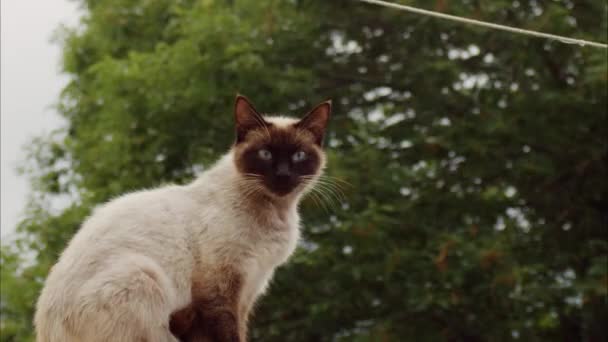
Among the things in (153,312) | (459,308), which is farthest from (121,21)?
(153,312)

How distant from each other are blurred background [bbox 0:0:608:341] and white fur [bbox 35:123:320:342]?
15.4 ft

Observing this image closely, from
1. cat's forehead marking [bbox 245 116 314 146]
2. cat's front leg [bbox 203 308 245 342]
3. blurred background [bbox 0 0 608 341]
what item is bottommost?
blurred background [bbox 0 0 608 341]

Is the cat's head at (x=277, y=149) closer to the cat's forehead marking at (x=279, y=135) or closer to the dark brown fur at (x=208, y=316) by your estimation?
the cat's forehead marking at (x=279, y=135)

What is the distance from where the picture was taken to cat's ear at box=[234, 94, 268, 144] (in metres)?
4.48

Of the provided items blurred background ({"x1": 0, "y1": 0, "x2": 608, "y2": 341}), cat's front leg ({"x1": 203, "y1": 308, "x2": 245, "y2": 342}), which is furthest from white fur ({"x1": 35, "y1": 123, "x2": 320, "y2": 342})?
blurred background ({"x1": 0, "y1": 0, "x2": 608, "y2": 341})

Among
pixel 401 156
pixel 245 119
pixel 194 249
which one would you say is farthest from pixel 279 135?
pixel 401 156

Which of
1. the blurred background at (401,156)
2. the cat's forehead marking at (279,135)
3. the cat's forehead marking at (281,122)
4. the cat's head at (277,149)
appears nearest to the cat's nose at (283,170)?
the cat's head at (277,149)

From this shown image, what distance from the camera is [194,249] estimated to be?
4199 mm

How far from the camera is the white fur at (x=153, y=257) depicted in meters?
3.81

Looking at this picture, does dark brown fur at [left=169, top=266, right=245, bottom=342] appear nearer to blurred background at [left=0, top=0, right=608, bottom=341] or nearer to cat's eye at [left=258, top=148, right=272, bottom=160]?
cat's eye at [left=258, top=148, right=272, bottom=160]

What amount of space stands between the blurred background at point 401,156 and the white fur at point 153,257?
4.70m

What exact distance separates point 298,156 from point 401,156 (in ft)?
21.3

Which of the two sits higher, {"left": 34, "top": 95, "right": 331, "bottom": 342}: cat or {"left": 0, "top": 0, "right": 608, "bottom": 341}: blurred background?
Result: {"left": 34, "top": 95, "right": 331, "bottom": 342}: cat

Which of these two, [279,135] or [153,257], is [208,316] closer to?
[153,257]
